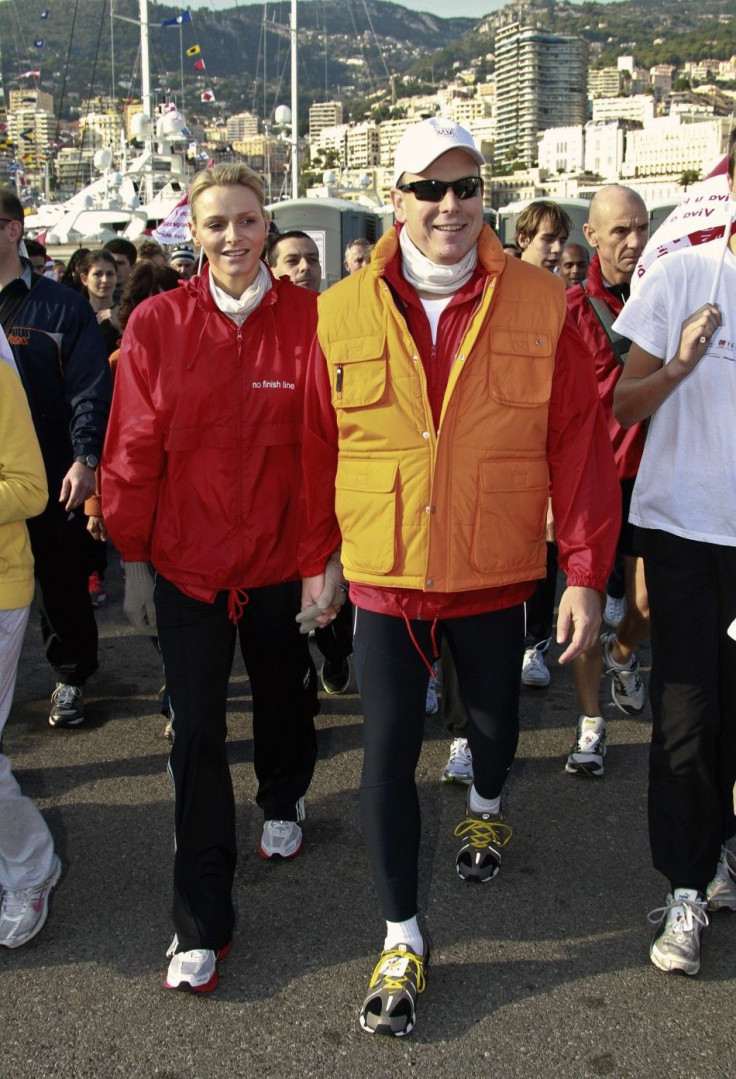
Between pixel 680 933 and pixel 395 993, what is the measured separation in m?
0.88

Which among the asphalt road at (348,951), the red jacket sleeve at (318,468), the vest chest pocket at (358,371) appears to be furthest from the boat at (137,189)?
the vest chest pocket at (358,371)

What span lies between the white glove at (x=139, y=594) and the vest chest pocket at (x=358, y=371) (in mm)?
858

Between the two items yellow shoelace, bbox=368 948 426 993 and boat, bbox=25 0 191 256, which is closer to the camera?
yellow shoelace, bbox=368 948 426 993

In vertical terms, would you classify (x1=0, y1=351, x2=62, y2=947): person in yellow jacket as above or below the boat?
below

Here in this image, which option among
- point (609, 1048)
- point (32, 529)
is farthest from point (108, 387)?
point (609, 1048)

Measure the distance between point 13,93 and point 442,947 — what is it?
650ft

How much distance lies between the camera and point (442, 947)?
317cm

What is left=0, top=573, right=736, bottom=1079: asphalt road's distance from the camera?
2686mm

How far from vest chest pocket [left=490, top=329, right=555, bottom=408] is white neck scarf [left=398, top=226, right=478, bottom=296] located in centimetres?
18

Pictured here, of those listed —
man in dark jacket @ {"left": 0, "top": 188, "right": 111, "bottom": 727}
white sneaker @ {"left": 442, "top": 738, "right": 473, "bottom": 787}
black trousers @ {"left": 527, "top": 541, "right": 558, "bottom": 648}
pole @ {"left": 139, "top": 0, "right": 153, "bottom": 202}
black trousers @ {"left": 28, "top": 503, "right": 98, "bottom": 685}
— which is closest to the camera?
white sneaker @ {"left": 442, "top": 738, "right": 473, "bottom": 787}

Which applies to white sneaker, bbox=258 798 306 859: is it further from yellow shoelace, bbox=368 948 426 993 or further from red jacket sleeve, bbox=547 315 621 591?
red jacket sleeve, bbox=547 315 621 591

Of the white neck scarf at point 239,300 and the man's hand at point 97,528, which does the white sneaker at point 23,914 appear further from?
the white neck scarf at point 239,300

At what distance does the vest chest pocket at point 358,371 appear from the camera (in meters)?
2.81

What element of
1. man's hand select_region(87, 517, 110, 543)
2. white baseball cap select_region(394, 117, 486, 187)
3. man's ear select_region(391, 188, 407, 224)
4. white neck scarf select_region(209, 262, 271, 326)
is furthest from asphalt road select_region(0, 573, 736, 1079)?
white baseball cap select_region(394, 117, 486, 187)
